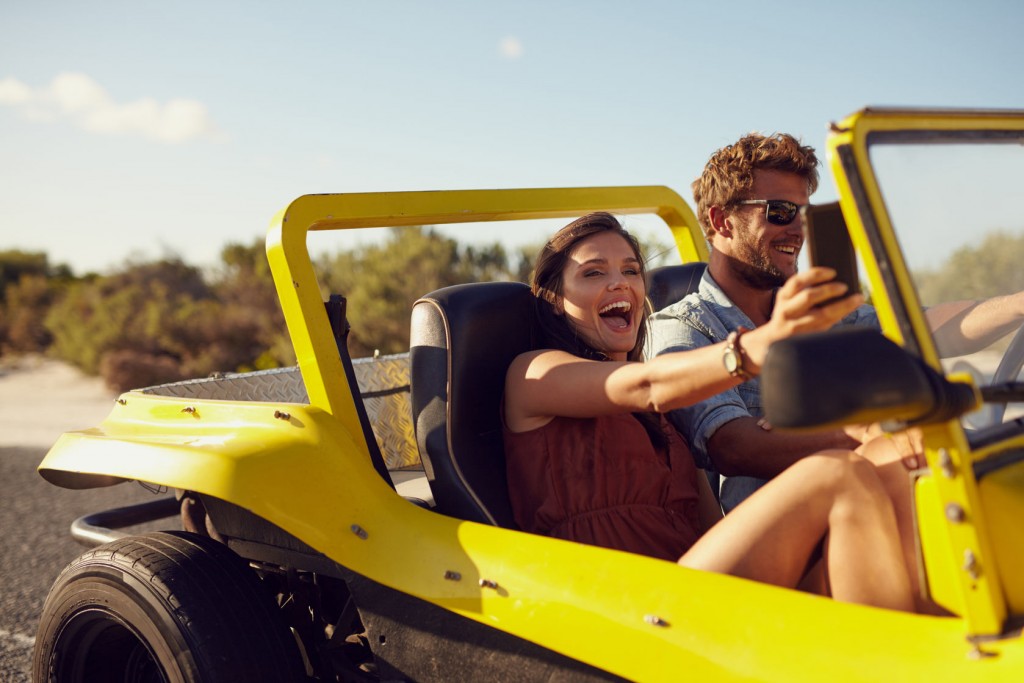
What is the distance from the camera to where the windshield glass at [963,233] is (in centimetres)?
150

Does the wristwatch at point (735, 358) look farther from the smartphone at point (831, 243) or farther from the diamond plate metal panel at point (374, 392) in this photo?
the diamond plate metal panel at point (374, 392)

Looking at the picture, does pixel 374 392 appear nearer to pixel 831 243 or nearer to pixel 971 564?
pixel 831 243

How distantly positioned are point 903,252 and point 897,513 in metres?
0.51

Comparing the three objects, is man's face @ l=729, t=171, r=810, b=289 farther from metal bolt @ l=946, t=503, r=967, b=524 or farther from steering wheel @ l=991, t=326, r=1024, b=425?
metal bolt @ l=946, t=503, r=967, b=524

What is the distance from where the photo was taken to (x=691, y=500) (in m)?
2.36

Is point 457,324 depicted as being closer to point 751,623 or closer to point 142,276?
point 751,623

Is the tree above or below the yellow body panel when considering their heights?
above

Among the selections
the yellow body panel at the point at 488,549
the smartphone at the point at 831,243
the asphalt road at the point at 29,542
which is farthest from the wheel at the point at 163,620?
the smartphone at the point at 831,243

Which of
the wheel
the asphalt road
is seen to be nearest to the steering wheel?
the wheel

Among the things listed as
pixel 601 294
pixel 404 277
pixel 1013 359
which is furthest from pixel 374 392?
pixel 404 277

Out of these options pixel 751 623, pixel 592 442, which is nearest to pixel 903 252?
pixel 751 623

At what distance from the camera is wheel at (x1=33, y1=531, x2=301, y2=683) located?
2.02m

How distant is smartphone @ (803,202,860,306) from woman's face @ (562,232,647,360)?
101 centimetres

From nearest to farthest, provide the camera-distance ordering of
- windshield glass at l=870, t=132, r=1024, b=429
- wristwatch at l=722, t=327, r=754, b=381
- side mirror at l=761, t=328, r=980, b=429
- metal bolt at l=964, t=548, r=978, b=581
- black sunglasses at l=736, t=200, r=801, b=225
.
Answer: side mirror at l=761, t=328, r=980, b=429
metal bolt at l=964, t=548, r=978, b=581
windshield glass at l=870, t=132, r=1024, b=429
wristwatch at l=722, t=327, r=754, b=381
black sunglasses at l=736, t=200, r=801, b=225
